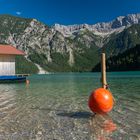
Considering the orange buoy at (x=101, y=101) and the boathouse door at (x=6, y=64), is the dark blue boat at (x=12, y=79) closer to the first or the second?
the boathouse door at (x=6, y=64)

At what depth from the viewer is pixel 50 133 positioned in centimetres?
1305

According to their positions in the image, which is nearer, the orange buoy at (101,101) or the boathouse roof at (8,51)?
the orange buoy at (101,101)

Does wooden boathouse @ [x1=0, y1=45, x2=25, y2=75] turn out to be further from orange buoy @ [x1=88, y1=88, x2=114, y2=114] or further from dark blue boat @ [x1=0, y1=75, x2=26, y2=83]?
orange buoy @ [x1=88, y1=88, x2=114, y2=114]

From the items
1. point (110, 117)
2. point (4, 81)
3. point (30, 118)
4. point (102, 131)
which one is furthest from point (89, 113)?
point (4, 81)

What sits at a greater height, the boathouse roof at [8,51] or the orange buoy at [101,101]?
the boathouse roof at [8,51]

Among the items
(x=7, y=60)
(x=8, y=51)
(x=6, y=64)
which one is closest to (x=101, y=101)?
(x=6, y=64)


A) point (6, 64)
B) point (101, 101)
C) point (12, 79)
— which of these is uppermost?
point (6, 64)

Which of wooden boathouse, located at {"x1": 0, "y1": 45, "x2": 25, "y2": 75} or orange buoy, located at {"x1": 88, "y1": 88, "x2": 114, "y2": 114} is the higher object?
wooden boathouse, located at {"x1": 0, "y1": 45, "x2": 25, "y2": 75}

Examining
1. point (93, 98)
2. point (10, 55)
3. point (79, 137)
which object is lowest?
point (79, 137)

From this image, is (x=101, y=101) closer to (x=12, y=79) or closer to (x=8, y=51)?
(x=12, y=79)

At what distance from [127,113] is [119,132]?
525 centimetres

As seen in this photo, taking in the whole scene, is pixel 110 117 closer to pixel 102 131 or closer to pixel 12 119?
pixel 102 131

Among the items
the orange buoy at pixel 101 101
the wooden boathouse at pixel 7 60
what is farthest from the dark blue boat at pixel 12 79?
the orange buoy at pixel 101 101

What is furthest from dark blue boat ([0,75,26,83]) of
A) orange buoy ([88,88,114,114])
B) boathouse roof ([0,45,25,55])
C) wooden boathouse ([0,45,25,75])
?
orange buoy ([88,88,114,114])
